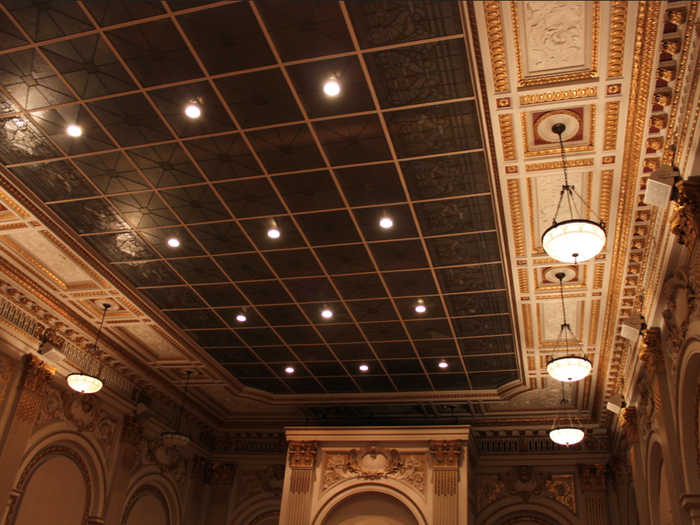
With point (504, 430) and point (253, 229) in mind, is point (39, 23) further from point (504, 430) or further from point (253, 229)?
point (504, 430)

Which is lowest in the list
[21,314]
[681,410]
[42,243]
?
[681,410]

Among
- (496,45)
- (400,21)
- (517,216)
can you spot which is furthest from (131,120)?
(517,216)

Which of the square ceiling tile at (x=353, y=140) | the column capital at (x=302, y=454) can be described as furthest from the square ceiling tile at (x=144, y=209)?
the column capital at (x=302, y=454)

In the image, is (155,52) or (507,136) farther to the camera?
(507,136)

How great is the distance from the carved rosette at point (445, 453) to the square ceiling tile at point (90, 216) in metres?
8.33

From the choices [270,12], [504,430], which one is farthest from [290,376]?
[270,12]

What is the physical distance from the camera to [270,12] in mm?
6613

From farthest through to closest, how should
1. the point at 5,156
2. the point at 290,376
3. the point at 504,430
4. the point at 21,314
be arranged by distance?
the point at 504,430 < the point at 290,376 < the point at 21,314 < the point at 5,156

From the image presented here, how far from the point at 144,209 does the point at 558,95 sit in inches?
249

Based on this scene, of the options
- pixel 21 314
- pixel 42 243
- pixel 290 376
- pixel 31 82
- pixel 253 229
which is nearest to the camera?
pixel 31 82

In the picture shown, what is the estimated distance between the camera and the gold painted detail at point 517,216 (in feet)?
28.1

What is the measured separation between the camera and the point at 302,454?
14664 mm

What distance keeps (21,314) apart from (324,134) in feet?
24.2

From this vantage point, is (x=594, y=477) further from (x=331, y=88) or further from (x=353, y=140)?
(x=331, y=88)
